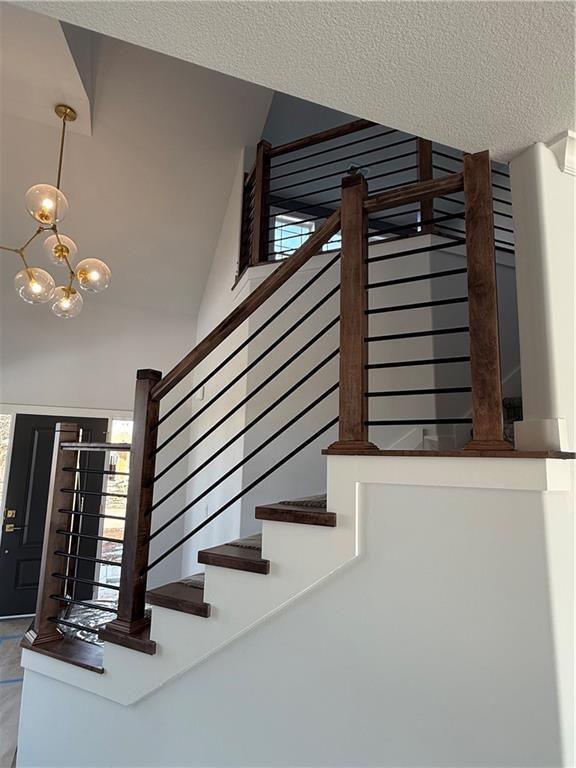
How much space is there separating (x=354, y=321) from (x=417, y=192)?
0.46m

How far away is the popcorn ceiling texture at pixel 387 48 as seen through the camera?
0.96 metres

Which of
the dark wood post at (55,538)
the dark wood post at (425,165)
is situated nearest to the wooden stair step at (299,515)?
the dark wood post at (55,538)

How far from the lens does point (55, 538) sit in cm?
211

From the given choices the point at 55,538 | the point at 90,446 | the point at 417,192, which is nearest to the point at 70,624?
the point at 55,538

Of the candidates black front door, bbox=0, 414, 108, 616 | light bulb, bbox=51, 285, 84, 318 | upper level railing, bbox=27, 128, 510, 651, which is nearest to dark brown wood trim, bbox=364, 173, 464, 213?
upper level railing, bbox=27, 128, 510, 651

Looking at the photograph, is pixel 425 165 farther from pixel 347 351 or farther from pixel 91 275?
pixel 91 275

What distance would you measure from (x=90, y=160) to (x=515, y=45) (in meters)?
3.84

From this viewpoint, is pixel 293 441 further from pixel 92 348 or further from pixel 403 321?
pixel 92 348

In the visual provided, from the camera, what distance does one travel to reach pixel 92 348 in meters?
4.84

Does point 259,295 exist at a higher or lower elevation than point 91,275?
lower

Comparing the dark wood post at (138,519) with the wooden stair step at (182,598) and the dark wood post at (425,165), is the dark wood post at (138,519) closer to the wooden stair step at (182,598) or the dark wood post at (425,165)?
the wooden stair step at (182,598)

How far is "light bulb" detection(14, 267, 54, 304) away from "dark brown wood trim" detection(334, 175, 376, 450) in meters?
2.20

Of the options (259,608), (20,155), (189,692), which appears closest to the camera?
(259,608)

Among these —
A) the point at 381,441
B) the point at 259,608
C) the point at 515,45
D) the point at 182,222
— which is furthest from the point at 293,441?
the point at 182,222
